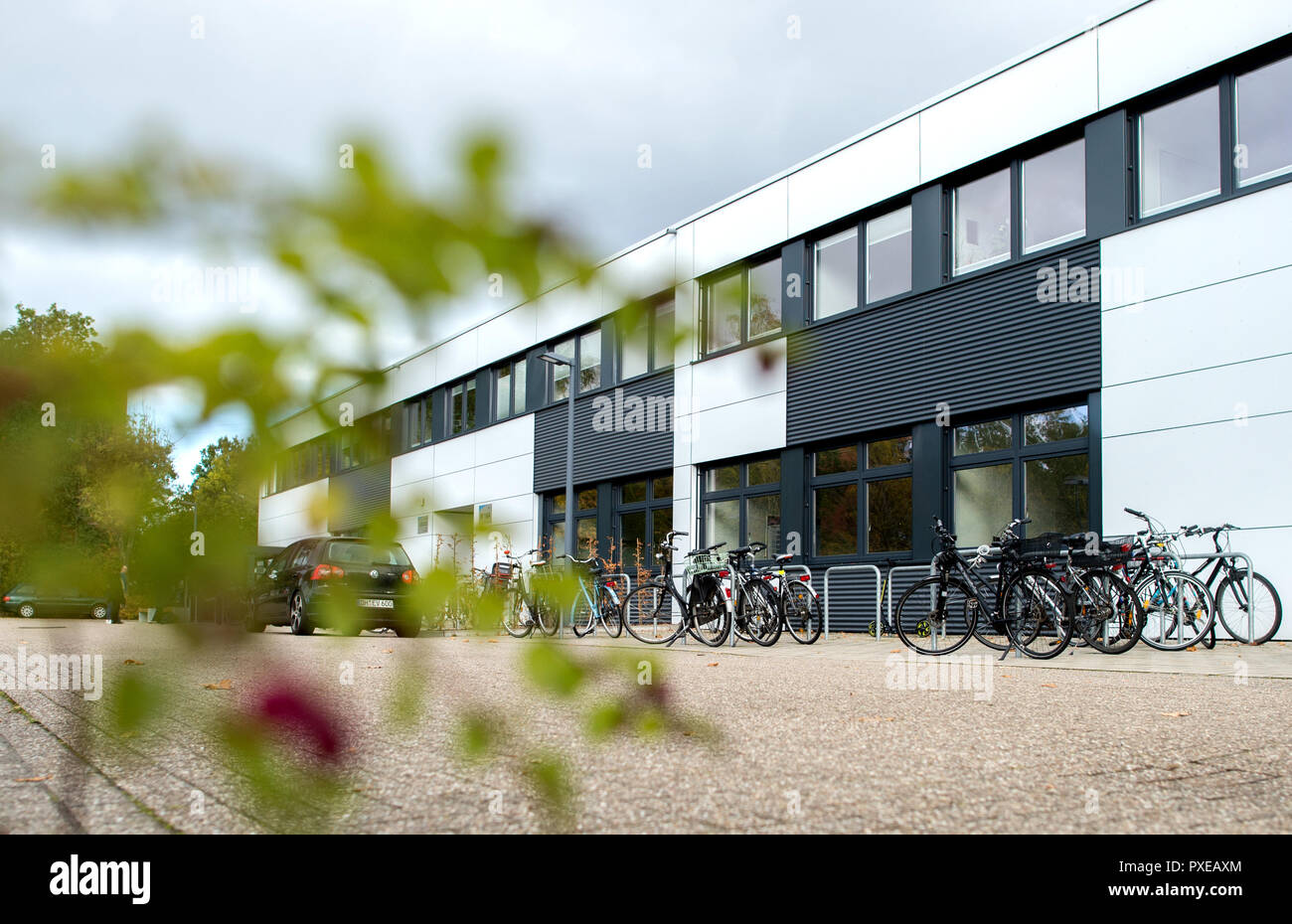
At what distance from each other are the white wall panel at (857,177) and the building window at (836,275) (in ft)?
1.24

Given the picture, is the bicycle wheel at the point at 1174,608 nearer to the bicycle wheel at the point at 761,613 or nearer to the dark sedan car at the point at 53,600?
the bicycle wheel at the point at 761,613

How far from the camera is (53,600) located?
1.01 m

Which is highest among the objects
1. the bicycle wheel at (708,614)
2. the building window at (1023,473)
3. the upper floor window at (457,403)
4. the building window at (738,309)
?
the building window at (1023,473)

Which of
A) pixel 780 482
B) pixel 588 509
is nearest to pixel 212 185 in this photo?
pixel 780 482

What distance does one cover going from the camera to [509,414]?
77.3ft

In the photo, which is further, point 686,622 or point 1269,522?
point 686,622

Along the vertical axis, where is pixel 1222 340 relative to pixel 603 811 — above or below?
Result: above

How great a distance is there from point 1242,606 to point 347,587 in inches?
416

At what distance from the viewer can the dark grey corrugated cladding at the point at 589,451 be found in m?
19.4

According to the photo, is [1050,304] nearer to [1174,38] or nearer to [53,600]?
[1174,38]

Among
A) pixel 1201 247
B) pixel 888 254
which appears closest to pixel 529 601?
pixel 1201 247

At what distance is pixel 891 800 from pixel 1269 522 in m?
9.28

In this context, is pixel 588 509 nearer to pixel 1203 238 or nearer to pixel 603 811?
pixel 1203 238

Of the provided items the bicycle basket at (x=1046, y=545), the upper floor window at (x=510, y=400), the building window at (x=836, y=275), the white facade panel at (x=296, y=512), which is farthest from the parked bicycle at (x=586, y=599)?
the upper floor window at (x=510, y=400)
